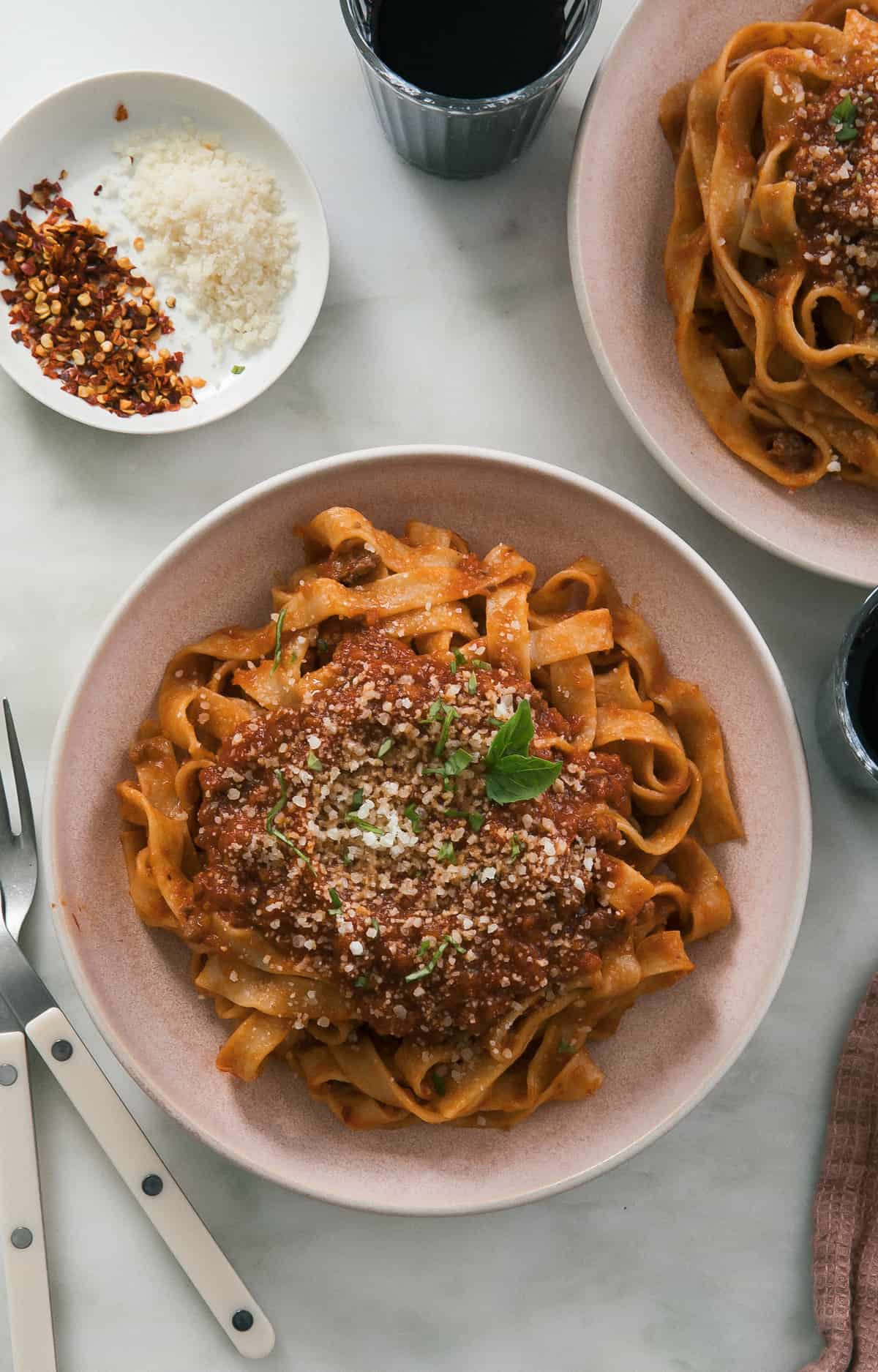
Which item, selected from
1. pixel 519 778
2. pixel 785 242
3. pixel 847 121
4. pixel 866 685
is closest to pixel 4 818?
pixel 519 778

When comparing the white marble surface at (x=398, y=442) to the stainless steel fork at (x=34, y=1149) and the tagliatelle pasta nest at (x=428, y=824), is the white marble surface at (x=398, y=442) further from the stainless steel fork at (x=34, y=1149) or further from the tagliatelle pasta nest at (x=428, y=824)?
the tagliatelle pasta nest at (x=428, y=824)

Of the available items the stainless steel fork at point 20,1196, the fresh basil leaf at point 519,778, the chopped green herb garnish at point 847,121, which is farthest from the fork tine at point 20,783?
the chopped green herb garnish at point 847,121

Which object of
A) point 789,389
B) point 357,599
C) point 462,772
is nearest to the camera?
point 462,772

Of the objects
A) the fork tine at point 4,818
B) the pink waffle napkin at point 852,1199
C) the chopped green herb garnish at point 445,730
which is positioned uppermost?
the chopped green herb garnish at point 445,730

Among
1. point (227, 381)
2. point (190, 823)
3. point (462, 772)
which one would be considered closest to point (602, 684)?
point (462, 772)

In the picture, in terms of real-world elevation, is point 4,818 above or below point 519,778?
below

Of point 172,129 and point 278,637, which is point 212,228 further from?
point 278,637

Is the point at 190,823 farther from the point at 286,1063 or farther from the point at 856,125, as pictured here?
the point at 856,125
